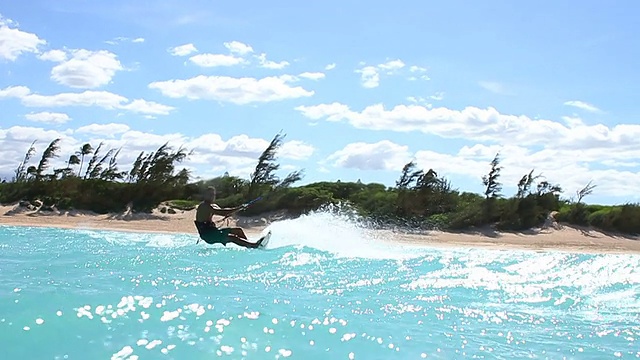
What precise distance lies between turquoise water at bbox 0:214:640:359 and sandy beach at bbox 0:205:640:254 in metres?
5.41

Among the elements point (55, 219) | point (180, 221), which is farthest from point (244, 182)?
point (55, 219)

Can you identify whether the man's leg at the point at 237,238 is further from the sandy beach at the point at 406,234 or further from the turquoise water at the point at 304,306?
the sandy beach at the point at 406,234

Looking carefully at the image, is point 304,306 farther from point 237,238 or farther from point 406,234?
point 406,234

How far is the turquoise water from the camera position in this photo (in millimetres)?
6547

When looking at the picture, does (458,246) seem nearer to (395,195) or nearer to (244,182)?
(395,195)

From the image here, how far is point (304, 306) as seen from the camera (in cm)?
856

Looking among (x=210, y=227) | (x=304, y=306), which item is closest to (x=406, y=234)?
(x=210, y=227)

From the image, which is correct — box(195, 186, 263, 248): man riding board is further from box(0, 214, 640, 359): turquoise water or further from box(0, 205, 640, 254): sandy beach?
box(0, 205, 640, 254): sandy beach

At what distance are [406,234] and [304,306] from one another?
1490 centimetres

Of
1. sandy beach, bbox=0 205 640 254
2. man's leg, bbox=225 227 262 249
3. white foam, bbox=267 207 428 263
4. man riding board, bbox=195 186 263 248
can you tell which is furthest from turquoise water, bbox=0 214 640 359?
sandy beach, bbox=0 205 640 254

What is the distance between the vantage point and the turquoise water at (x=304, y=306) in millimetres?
6547

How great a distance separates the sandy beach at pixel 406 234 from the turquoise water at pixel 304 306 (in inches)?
213

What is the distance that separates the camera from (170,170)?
2911cm

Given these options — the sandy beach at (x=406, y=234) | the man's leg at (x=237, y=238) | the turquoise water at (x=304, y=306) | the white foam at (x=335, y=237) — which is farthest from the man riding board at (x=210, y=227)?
the sandy beach at (x=406, y=234)
